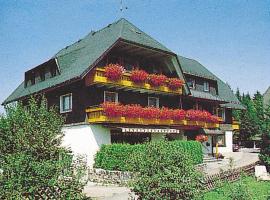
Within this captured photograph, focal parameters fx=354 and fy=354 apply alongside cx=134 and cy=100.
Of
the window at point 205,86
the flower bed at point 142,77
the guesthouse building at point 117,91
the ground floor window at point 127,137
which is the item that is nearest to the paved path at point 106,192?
the guesthouse building at point 117,91

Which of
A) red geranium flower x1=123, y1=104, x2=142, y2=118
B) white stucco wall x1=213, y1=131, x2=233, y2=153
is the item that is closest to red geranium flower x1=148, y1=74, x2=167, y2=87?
red geranium flower x1=123, y1=104, x2=142, y2=118

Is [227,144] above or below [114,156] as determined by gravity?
below

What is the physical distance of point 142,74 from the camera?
27016mm

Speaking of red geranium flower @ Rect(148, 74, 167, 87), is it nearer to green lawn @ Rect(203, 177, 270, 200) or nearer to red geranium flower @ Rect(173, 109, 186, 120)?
red geranium flower @ Rect(173, 109, 186, 120)

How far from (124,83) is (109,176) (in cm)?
732

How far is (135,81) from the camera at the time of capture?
27.0 meters

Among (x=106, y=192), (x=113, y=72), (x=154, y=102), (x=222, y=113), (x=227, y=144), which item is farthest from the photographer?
(x=222, y=113)

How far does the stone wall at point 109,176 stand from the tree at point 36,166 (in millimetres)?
9725

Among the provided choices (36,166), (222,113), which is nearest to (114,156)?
(36,166)

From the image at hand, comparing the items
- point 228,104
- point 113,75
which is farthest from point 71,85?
point 228,104

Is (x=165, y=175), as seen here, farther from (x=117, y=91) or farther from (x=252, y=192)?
(x=117, y=91)

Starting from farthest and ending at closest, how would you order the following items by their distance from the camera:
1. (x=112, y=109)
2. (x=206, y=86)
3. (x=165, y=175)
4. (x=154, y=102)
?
(x=206, y=86) → (x=154, y=102) → (x=112, y=109) → (x=165, y=175)

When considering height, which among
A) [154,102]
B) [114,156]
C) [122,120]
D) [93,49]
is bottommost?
[114,156]

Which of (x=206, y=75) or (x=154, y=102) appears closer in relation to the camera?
(x=154, y=102)
